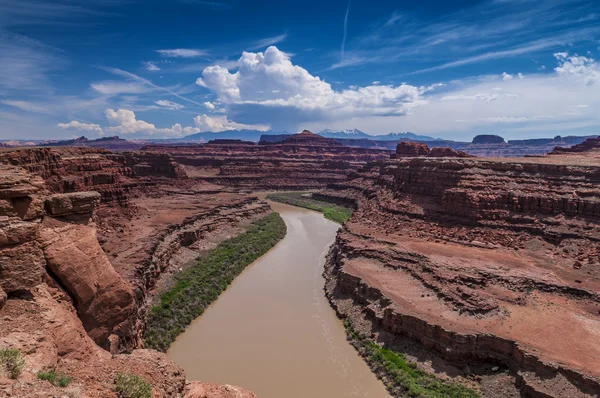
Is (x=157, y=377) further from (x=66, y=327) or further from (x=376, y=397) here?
(x=376, y=397)

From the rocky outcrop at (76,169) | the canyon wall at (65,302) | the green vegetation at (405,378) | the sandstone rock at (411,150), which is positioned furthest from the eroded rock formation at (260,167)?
the canyon wall at (65,302)

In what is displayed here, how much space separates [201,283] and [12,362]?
72.1ft

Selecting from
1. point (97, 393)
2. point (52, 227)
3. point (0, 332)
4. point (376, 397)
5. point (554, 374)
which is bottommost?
point (376, 397)

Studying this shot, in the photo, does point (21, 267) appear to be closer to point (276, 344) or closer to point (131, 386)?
point (131, 386)

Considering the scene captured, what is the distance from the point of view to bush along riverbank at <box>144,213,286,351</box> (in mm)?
22016

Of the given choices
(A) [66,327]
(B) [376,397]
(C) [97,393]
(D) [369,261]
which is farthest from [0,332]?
(D) [369,261]

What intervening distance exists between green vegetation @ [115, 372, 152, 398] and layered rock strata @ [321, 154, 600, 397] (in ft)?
48.5

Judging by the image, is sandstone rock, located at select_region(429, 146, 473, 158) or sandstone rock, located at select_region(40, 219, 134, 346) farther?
sandstone rock, located at select_region(429, 146, 473, 158)

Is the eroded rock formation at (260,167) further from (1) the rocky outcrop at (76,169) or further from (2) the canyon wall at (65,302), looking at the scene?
(2) the canyon wall at (65,302)

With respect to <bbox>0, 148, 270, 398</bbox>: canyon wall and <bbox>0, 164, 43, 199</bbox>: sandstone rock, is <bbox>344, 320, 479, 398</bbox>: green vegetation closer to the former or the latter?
<bbox>0, 148, 270, 398</bbox>: canyon wall

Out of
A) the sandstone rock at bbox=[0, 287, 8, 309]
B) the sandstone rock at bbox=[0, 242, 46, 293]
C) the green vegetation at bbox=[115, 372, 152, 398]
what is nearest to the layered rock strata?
the green vegetation at bbox=[115, 372, 152, 398]

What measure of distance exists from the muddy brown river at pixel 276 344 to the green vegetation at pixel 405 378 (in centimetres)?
57

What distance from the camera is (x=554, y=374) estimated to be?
15398 mm

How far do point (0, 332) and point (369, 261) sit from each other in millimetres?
24739
